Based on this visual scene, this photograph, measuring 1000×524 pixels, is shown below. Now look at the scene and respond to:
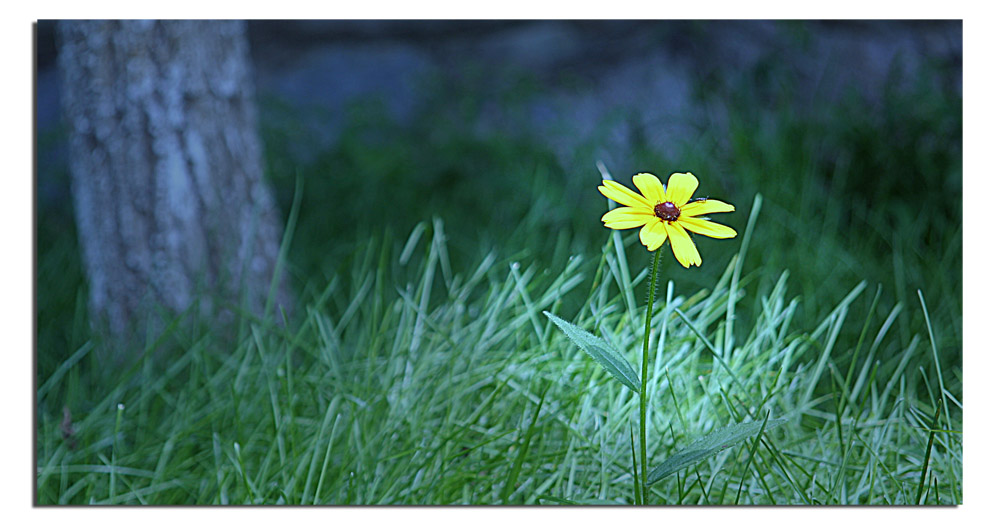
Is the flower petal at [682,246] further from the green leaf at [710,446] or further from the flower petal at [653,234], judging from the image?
the green leaf at [710,446]

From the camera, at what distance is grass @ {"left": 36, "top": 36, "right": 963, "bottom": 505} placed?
944 millimetres

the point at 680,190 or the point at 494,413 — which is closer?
the point at 680,190

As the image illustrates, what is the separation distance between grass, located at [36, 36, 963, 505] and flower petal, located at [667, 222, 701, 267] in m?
0.14

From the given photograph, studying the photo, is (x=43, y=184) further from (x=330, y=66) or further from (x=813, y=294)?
(x=813, y=294)

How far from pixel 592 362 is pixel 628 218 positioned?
31cm

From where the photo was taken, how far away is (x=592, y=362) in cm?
101

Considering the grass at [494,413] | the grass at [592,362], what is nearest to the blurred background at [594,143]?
the grass at [592,362]

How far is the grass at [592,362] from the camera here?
944mm

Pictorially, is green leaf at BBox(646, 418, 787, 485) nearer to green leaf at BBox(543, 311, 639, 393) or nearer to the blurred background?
green leaf at BBox(543, 311, 639, 393)

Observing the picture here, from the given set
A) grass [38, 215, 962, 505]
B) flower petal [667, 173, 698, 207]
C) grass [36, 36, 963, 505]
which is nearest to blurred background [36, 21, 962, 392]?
grass [36, 36, 963, 505]

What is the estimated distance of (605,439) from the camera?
95 centimetres

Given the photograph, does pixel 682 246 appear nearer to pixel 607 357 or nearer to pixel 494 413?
pixel 607 357

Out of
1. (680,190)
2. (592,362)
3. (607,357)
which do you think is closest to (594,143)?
(592,362)

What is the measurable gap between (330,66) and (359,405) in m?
0.94
